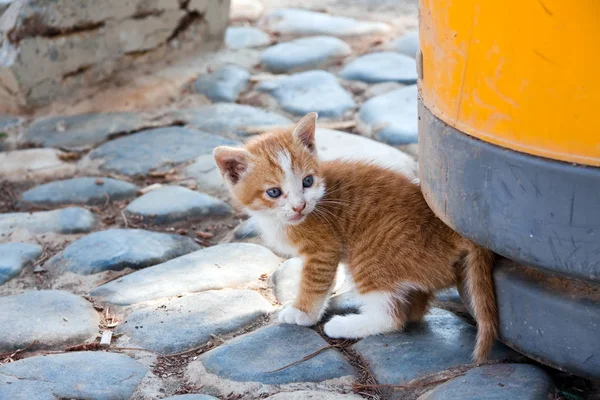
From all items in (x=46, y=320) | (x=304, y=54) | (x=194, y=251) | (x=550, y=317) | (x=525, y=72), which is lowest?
(x=194, y=251)

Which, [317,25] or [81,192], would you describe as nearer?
[81,192]

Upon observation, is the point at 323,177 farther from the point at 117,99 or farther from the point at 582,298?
the point at 117,99

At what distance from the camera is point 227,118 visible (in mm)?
4531

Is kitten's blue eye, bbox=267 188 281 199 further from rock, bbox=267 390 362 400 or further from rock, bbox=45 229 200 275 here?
rock, bbox=267 390 362 400

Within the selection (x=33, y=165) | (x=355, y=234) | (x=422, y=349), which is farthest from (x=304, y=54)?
(x=422, y=349)

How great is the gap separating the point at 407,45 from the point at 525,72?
3.72 metres

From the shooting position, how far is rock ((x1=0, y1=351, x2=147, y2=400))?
2.23 m

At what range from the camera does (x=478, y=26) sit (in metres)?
1.87

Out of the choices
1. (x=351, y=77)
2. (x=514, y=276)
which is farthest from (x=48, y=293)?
(x=351, y=77)


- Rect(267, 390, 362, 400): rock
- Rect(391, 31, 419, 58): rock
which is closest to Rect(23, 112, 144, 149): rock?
Rect(391, 31, 419, 58): rock

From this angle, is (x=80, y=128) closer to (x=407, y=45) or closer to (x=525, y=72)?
(x=407, y=45)

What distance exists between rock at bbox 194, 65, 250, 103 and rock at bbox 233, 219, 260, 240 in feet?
5.16

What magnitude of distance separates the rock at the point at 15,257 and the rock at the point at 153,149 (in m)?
0.87

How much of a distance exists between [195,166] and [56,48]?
46.8 inches
